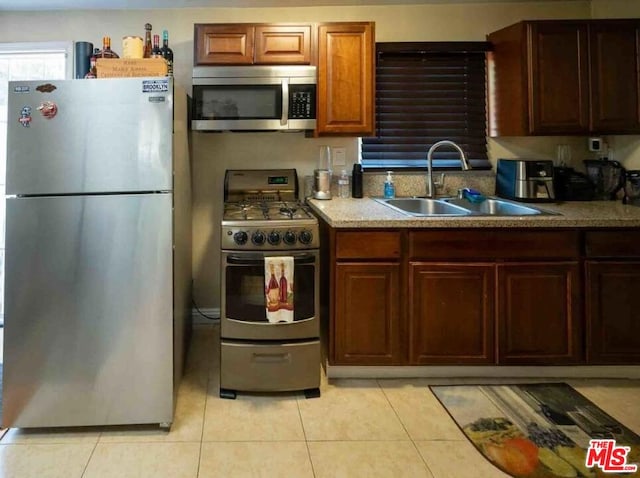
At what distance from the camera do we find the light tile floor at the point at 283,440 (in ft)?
5.60

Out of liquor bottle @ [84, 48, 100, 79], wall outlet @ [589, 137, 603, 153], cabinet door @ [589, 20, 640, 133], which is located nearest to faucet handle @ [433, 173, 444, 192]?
cabinet door @ [589, 20, 640, 133]

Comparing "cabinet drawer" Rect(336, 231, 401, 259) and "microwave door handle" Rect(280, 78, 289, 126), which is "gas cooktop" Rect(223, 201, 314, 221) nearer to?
"cabinet drawer" Rect(336, 231, 401, 259)

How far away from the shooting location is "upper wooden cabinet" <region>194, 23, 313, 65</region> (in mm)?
2750

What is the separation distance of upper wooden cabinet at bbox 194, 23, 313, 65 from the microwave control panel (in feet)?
0.70

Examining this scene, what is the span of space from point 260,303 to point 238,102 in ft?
4.19

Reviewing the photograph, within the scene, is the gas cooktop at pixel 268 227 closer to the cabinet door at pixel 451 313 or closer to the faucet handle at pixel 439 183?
the cabinet door at pixel 451 313

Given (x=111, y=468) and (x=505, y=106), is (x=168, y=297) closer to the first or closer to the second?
(x=111, y=468)

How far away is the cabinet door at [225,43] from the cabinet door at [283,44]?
7 centimetres

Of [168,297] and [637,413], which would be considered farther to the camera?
[637,413]

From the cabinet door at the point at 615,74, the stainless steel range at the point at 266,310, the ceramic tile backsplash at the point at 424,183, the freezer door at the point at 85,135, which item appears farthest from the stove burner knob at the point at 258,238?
the cabinet door at the point at 615,74

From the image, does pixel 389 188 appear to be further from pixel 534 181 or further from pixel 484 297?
pixel 484 297

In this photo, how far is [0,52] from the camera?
3.06 m

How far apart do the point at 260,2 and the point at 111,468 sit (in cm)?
281

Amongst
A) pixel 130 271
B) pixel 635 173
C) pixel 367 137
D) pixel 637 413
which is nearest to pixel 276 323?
pixel 130 271
